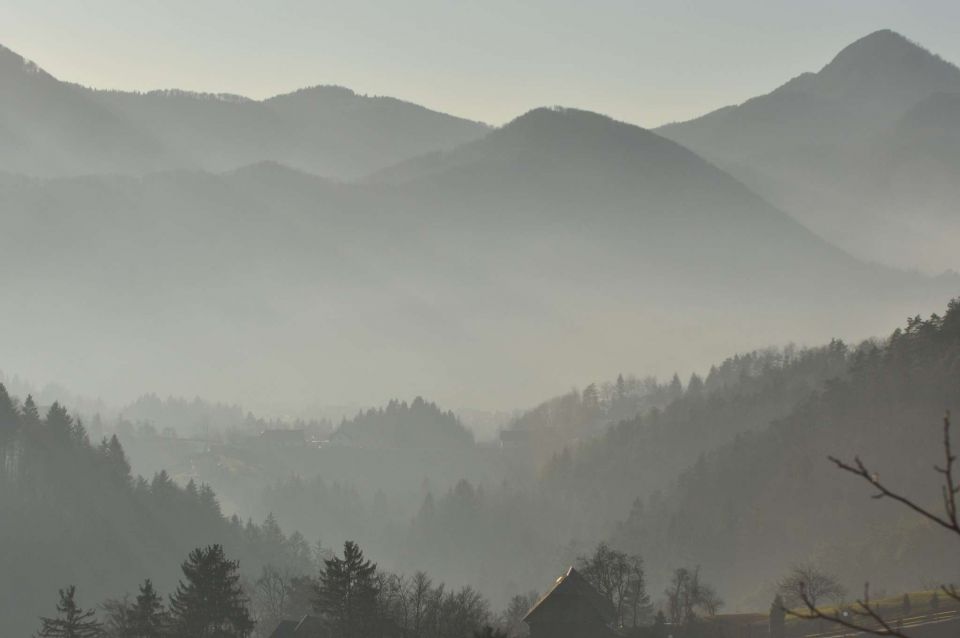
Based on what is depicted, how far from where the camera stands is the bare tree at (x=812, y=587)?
11788cm

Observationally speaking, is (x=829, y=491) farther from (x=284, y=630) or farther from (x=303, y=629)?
(x=303, y=629)

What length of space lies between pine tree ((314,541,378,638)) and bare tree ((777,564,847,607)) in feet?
111

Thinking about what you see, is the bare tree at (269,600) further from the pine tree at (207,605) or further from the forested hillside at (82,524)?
the pine tree at (207,605)

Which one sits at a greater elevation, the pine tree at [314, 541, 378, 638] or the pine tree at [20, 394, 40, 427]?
the pine tree at [20, 394, 40, 427]

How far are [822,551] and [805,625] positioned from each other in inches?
A: 2055

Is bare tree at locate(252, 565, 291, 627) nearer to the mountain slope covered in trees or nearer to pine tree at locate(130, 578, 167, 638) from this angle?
pine tree at locate(130, 578, 167, 638)

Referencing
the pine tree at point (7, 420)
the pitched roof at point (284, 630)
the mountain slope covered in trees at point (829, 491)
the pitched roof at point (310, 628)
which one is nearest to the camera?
the pitched roof at point (310, 628)

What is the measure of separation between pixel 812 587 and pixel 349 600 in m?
39.9

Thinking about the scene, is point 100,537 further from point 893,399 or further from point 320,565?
point 893,399

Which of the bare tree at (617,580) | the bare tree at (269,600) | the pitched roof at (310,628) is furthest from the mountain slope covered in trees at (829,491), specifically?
the pitched roof at (310,628)

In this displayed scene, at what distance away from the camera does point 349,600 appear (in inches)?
3600

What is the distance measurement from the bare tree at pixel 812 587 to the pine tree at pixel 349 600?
1335 inches

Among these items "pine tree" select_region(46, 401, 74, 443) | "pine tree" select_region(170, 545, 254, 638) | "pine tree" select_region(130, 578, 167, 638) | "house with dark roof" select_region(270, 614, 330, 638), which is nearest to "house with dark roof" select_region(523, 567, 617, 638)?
"house with dark roof" select_region(270, 614, 330, 638)

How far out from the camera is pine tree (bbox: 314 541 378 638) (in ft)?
298
